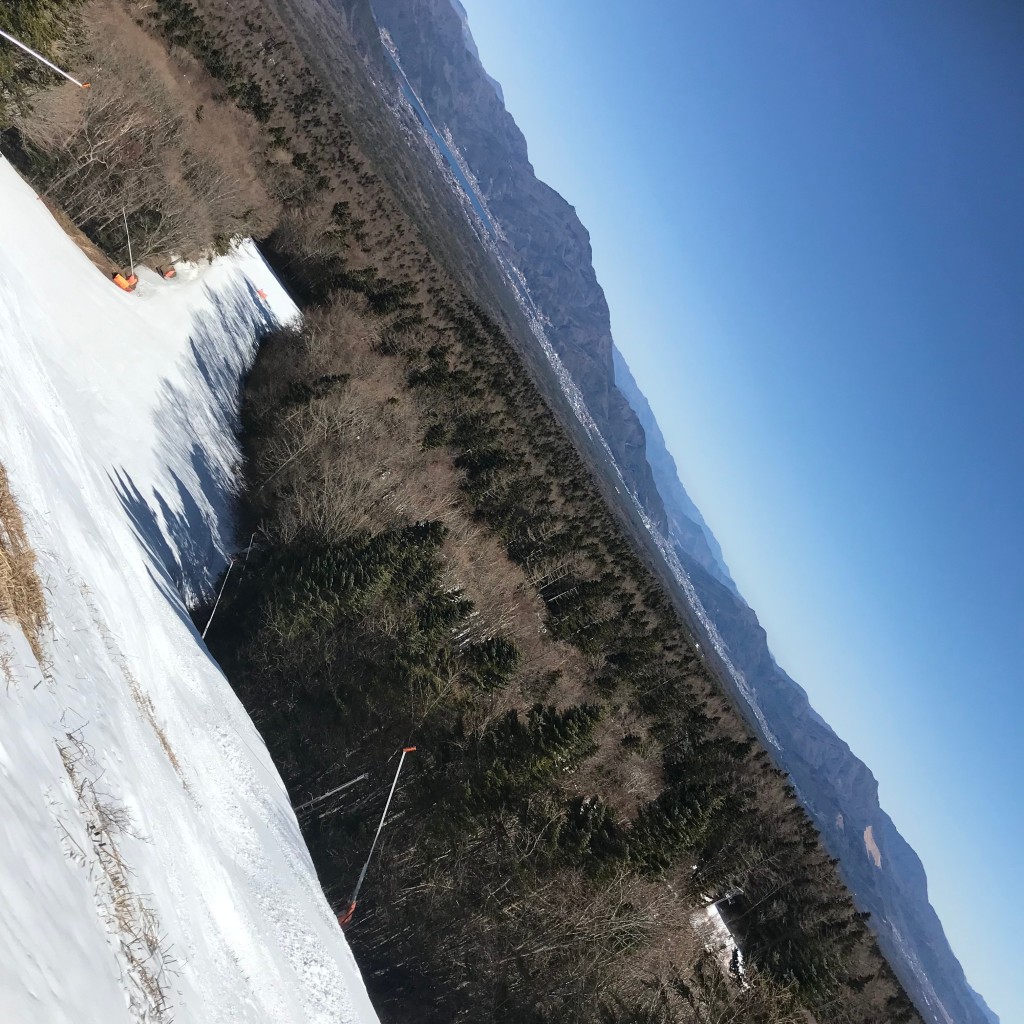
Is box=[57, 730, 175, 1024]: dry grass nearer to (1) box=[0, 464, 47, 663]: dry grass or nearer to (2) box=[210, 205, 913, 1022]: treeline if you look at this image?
(1) box=[0, 464, 47, 663]: dry grass

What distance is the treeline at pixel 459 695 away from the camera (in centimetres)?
2444

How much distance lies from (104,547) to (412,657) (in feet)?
47.0

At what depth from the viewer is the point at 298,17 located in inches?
2881

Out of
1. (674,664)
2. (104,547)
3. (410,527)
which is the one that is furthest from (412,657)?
(674,664)

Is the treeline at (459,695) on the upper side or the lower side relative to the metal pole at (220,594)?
upper

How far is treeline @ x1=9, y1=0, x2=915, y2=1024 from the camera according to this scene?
24438 millimetres

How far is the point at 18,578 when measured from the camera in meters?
10.0

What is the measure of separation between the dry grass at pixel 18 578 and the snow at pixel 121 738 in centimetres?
31

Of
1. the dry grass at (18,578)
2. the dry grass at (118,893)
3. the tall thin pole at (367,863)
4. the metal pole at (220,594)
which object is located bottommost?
the tall thin pole at (367,863)

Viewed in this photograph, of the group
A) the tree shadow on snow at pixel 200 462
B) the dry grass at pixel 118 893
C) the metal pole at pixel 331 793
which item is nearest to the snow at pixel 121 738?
the dry grass at pixel 118 893

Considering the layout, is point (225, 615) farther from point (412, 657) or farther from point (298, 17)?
point (298, 17)

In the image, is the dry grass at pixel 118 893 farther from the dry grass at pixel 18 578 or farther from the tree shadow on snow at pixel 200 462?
the tree shadow on snow at pixel 200 462

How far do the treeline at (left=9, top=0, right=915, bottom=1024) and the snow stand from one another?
479cm

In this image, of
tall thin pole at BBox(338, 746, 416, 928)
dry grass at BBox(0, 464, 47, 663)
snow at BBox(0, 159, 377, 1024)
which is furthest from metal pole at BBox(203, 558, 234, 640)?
dry grass at BBox(0, 464, 47, 663)
